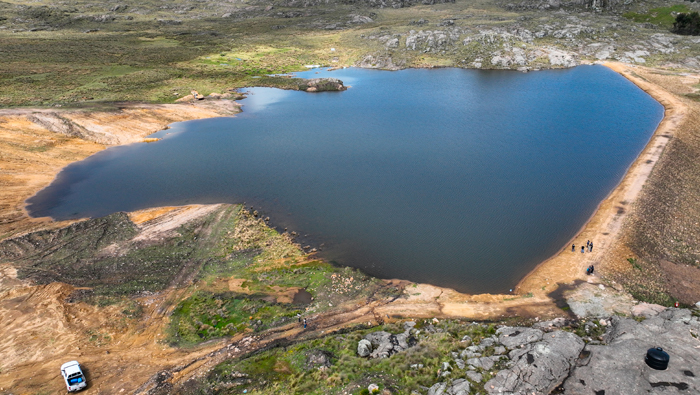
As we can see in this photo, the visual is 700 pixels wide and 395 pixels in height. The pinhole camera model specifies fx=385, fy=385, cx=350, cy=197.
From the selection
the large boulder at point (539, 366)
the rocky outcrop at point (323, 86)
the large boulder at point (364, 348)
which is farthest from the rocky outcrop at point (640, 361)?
the rocky outcrop at point (323, 86)

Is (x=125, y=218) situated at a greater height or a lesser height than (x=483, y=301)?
greater

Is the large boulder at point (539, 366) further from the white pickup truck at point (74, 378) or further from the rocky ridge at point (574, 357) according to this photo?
the white pickup truck at point (74, 378)

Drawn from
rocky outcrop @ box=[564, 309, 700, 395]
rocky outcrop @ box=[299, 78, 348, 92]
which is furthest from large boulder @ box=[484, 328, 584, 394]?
rocky outcrop @ box=[299, 78, 348, 92]

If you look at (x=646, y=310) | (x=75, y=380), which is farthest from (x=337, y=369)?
(x=646, y=310)

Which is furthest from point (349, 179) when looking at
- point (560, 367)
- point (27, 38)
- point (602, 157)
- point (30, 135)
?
point (27, 38)

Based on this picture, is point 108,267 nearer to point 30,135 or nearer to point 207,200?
point 207,200

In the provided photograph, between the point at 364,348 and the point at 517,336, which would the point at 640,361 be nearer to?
the point at 517,336

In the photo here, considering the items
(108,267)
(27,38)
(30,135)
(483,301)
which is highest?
(27,38)
